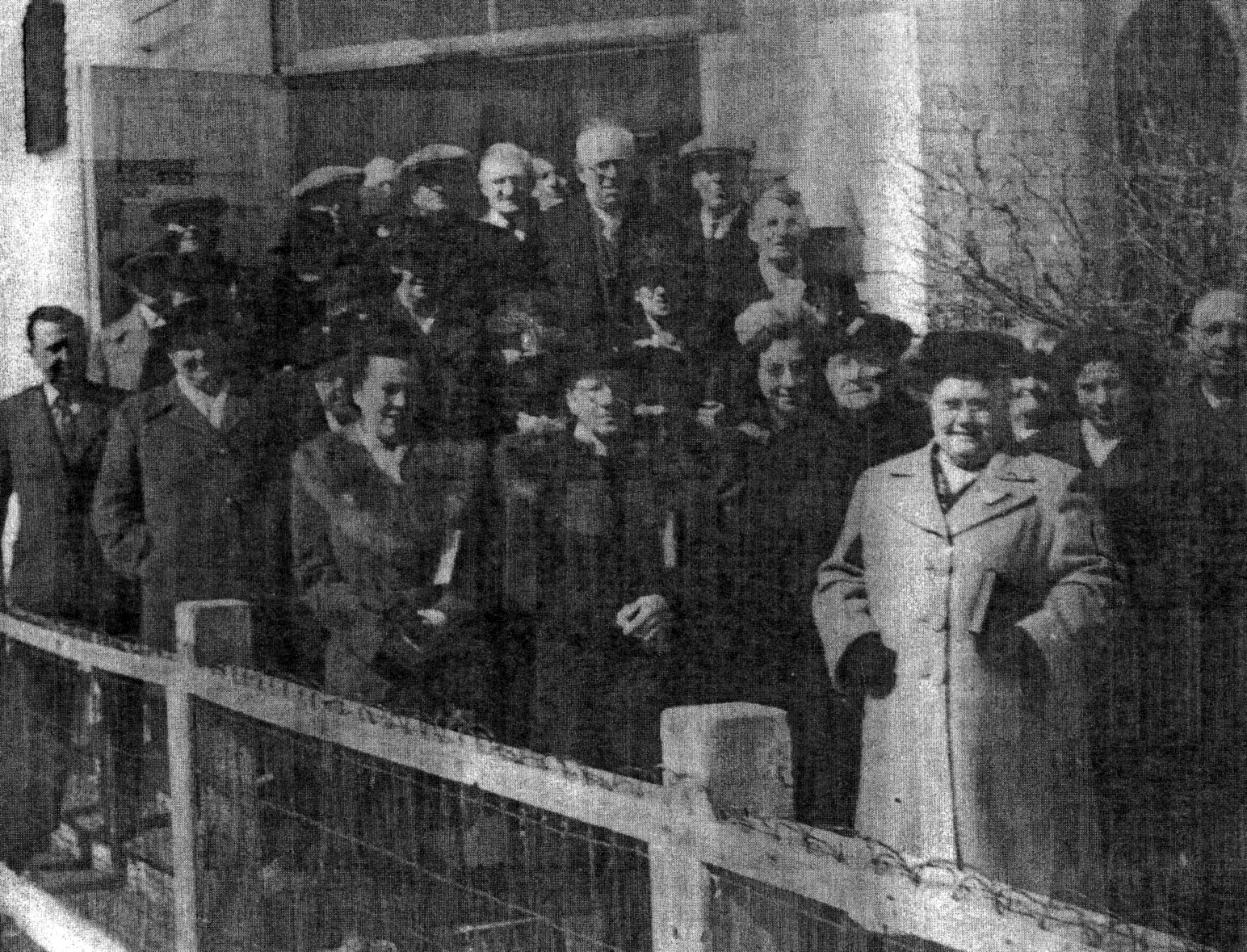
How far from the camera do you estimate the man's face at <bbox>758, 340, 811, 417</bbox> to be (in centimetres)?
150

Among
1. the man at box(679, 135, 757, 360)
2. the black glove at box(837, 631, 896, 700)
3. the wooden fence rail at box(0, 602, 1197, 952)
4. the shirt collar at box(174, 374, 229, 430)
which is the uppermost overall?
the man at box(679, 135, 757, 360)

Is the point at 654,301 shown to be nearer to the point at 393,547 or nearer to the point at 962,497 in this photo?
the point at 962,497

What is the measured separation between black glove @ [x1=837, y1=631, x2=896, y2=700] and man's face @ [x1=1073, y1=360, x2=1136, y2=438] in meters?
0.26

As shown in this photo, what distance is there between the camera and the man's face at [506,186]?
1.79 meters

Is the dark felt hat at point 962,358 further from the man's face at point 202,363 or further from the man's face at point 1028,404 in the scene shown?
the man's face at point 202,363

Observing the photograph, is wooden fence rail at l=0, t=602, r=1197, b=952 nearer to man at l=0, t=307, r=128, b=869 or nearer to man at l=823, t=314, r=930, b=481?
man at l=823, t=314, r=930, b=481

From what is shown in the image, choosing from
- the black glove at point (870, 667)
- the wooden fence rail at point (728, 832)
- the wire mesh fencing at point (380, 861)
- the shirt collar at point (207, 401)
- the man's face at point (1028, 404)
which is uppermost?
the man's face at point (1028, 404)

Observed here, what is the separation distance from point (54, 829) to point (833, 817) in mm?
1958

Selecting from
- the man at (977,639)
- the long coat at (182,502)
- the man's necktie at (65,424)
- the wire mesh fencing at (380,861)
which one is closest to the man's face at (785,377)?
the man at (977,639)

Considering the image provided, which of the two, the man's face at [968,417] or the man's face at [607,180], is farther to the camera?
the man's face at [607,180]

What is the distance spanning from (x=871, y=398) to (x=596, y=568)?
1.39 feet

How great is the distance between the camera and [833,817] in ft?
4.79

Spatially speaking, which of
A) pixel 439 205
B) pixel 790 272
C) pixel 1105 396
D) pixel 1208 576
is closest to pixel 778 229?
pixel 790 272

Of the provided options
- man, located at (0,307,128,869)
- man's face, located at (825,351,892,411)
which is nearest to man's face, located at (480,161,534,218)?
man's face, located at (825,351,892,411)
